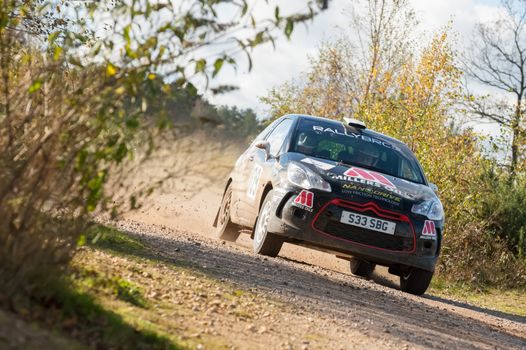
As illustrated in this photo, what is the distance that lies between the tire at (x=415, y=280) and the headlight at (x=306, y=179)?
1604 millimetres

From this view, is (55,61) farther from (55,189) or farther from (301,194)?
(301,194)

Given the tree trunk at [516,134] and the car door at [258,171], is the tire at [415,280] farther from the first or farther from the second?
the tree trunk at [516,134]

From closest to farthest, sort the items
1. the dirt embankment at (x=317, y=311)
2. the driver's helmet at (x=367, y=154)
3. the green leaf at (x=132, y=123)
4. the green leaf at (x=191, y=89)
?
1. the green leaf at (x=132, y=123)
2. the green leaf at (x=191, y=89)
3. the dirt embankment at (x=317, y=311)
4. the driver's helmet at (x=367, y=154)

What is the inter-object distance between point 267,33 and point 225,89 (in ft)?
1.44

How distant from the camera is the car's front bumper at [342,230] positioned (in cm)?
1125

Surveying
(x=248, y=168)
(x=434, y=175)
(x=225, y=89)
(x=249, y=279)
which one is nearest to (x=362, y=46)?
(x=434, y=175)

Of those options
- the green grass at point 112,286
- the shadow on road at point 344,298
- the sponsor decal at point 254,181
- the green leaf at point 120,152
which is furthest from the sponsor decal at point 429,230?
the green leaf at point 120,152

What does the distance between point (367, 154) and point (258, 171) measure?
132 cm

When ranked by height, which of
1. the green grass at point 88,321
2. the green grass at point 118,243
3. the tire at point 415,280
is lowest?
the green grass at point 88,321

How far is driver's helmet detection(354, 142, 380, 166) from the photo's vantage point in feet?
40.6

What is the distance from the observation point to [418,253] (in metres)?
11.5

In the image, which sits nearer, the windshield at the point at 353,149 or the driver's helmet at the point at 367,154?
the windshield at the point at 353,149

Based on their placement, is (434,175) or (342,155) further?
(434,175)

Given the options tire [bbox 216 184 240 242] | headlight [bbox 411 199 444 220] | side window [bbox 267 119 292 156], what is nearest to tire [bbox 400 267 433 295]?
headlight [bbox 411 199 444 220]
